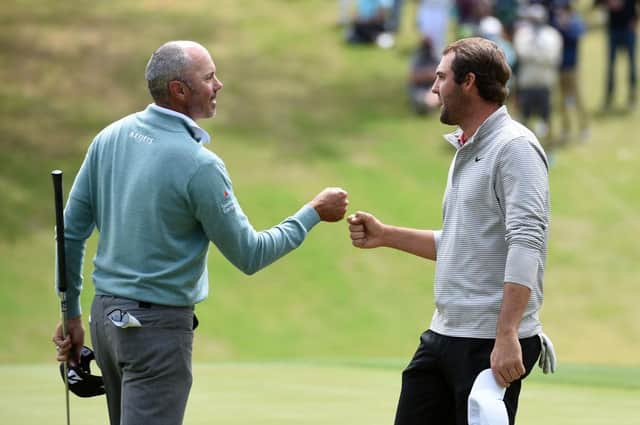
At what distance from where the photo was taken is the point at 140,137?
15.9ft

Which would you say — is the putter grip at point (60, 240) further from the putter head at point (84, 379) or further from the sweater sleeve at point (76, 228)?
the putter head at point (84, 379)

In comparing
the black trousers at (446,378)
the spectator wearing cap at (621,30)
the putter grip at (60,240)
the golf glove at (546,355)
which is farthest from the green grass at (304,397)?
the spectator wearing cap at (621,30)

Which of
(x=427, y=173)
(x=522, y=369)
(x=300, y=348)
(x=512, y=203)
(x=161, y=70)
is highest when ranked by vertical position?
(x=161, y=70)

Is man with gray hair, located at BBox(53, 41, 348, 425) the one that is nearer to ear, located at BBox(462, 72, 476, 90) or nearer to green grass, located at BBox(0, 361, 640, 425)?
ear, located at BBox(462, 72, 476, 90)

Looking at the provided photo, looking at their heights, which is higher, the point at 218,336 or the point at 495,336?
the point at 495,336

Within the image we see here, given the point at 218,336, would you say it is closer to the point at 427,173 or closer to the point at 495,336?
the point at 427,173

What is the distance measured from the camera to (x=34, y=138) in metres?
20.3

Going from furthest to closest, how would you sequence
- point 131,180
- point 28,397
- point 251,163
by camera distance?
point 251,163, point 28,397, point 131,180

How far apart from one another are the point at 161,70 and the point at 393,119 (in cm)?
1737

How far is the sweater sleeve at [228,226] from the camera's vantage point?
15.5ft

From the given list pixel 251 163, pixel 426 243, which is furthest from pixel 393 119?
pixel 426 243

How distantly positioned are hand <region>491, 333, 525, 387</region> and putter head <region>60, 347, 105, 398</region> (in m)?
1.64

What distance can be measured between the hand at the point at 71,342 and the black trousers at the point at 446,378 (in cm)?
130

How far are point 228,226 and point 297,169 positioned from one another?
598 inches
